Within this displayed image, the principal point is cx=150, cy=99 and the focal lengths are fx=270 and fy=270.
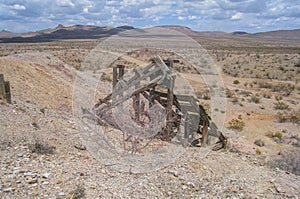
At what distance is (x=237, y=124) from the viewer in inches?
488

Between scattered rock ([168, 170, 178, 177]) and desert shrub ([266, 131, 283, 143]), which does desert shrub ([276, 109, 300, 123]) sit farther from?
scattered rock ([168, 170, 178, 177])

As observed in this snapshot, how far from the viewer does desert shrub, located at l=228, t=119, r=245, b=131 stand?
11953 mm

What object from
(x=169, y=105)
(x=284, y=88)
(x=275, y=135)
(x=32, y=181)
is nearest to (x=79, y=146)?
(x=32, y=181)

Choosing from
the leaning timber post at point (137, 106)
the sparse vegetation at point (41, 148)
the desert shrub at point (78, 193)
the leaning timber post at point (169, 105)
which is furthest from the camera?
the leaning timber post at point (137, 106)

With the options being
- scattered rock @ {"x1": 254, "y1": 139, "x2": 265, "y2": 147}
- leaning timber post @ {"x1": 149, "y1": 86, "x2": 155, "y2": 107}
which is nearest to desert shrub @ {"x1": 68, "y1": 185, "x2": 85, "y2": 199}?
leaning timber post @ {"x1": 149, "y1": 86, "x2": 155, "y2": 107}

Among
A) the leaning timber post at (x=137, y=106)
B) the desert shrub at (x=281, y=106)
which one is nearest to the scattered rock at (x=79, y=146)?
the leaning timber post at (x=137, y=106)

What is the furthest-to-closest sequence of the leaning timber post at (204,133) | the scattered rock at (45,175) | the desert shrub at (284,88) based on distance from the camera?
the desert shrub at (284,88) < the leaning timber post at (204,133) < the scattered rock at (45,175)

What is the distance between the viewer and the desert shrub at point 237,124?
12.0 metres

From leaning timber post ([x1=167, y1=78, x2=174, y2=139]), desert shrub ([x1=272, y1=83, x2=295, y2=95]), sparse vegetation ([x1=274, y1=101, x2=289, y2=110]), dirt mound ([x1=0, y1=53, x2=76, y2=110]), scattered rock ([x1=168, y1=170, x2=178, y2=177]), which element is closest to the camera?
scattered rock ([x1=168, y1=170, x2=178, y2=177])

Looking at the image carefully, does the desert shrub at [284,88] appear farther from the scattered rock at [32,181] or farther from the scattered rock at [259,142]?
the scattered rock at [32,181]

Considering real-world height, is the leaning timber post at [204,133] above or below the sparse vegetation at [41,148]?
below

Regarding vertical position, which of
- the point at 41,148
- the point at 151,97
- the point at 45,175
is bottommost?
the point at 45,175

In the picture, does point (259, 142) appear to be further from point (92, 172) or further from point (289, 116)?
point (92, 172)

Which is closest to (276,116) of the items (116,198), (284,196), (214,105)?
(214,105)
